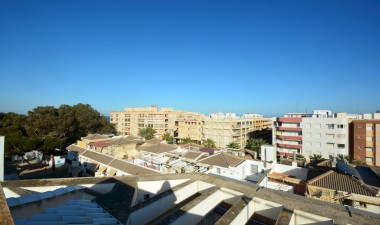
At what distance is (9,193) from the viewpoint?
11695 mm

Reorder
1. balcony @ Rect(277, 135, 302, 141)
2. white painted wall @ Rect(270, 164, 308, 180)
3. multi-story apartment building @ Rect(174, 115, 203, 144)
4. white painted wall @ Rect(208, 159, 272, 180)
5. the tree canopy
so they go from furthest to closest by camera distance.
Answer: multi-story apartment building @ Rect(174, 115, 203, 144) < balcony @ Rect(277, 135, 302, 141) < the tree canopy < white painted wall @ Rect(208, 159, 272, 180) < white painted wall @ Rect(270, 164, 308, 180)

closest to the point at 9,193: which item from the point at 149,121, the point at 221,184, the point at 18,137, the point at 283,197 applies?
the point at 221,184

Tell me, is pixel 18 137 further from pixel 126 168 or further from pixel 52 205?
pixel 52 205

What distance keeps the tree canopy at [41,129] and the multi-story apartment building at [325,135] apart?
56.1 m

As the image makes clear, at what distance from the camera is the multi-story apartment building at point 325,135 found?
54031mm

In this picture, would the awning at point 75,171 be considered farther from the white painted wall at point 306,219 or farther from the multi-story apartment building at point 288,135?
the multi-story apartment building at point 288,135

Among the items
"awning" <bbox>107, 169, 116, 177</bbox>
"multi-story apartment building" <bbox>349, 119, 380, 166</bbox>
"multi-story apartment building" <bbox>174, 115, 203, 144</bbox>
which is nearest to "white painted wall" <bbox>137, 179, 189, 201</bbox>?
"awning" <bbox>107, 169, 116, 177</bbox>

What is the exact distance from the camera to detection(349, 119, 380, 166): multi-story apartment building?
49750 millimetres

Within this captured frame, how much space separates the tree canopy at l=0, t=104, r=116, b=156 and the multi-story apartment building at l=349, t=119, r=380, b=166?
2430 inches

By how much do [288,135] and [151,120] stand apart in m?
59.8

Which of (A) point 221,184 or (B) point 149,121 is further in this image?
(B) point 149,121

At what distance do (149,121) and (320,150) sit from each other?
226ft

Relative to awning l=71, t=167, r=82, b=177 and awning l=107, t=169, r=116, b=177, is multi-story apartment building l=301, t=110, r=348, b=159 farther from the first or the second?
awning l=71, t=167, r=82, b=177

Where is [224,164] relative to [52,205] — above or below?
below
